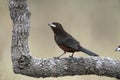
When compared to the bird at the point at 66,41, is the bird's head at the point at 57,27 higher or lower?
higher

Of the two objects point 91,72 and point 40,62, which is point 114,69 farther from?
point 40,62

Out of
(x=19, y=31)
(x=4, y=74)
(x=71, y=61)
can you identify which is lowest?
(x=4, y=74)

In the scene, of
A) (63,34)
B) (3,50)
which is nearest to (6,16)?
(3,50)

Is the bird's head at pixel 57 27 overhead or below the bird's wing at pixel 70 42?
overhead

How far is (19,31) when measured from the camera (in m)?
2.56

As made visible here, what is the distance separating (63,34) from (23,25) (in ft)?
0.72

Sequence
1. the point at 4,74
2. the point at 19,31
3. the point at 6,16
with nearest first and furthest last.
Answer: the point at 19,31 → the point at 4,74 → the point at 6,16

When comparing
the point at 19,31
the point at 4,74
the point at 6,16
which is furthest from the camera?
the point at 6,16

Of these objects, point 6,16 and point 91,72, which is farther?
point 6,16

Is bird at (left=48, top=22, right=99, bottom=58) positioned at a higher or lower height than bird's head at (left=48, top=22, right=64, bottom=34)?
lower

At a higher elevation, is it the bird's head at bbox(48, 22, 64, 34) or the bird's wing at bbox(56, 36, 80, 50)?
the bird's head at bbox(48, 22, 64, 34)

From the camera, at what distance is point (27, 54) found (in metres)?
2.58

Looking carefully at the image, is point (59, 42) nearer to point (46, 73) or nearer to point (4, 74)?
point (46, 73)

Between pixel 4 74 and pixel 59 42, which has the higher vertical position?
pixel 59 42
